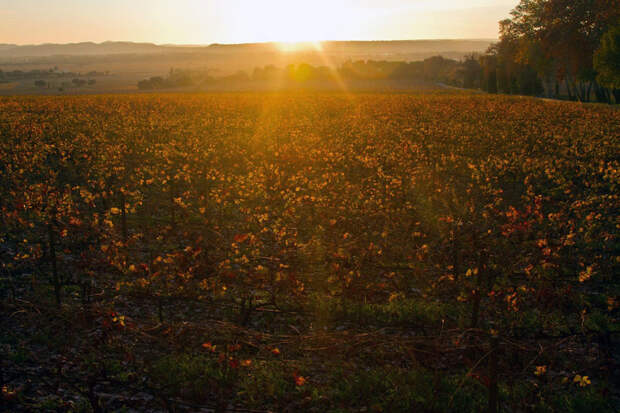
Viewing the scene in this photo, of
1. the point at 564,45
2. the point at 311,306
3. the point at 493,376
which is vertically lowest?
the point at 311,306

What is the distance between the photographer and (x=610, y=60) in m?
44.6

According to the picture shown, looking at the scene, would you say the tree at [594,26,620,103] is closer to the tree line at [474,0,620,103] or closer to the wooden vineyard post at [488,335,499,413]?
the tree line at [474,0,620,103]

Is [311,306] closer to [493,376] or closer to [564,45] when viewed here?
[493,376]

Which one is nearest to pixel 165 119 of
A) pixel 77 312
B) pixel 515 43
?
pixel 77 312

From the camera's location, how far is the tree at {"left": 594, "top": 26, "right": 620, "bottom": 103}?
43781 mm

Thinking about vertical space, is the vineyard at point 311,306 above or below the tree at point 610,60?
below

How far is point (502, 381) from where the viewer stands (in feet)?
21.4

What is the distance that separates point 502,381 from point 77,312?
23.3ft

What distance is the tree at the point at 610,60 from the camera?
43781 millimetres

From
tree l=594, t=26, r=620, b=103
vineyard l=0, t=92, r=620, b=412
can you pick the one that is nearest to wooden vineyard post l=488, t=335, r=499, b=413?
vineyard l=0, t=92, r=620, b=412

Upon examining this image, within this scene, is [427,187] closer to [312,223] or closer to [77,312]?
[312,223]

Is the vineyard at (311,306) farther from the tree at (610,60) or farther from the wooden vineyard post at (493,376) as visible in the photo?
the tree at (610,60)

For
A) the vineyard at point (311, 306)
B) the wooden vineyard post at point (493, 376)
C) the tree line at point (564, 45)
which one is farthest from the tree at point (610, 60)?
the wooden vineyard post at point (493, 376)

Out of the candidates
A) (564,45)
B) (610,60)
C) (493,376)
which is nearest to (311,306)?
(493,376)
